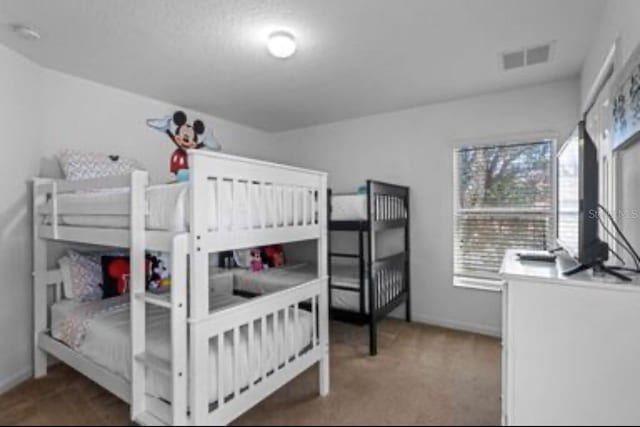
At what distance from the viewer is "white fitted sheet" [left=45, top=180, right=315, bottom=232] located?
1.23 m

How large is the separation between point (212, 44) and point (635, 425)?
8.59 feet

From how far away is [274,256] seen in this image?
353cm

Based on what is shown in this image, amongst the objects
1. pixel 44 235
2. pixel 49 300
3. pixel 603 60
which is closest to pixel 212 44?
pixel 44 235

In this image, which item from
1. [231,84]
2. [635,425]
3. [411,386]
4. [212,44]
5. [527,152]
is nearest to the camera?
[635,425]

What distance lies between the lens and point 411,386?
52.1 inches

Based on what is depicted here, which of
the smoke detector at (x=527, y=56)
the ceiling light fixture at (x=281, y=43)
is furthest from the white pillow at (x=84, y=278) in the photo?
the smoke detector at (x=527, y=56)

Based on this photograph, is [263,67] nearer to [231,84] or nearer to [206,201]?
[231,84]

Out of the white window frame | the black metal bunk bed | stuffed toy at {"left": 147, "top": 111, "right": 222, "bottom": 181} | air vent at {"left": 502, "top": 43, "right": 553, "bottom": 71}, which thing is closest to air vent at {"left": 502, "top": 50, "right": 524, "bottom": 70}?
air vent at {"left": 502, "top": 43, "right": 553, "bottom": 71}

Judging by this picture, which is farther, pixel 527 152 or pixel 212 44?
pixel 527 152

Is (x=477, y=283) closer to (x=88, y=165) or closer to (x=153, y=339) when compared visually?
(x=153, y=339)

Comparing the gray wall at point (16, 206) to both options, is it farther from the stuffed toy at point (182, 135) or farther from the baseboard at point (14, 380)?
the stuffed toy at point (182, 135)

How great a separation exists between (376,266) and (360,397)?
1535mm

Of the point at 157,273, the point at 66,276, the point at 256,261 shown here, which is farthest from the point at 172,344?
the point at 256,261

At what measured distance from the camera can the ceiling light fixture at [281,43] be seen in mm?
1918
